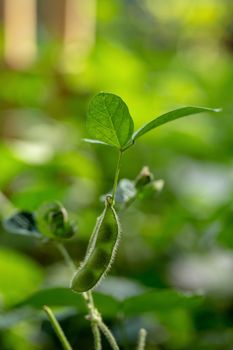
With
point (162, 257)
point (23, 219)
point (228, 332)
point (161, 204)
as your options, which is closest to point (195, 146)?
point (161, 204)

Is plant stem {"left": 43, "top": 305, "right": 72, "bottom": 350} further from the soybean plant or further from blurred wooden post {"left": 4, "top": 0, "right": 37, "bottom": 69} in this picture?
blurred wooden post {"left": 4, "top": 0, "right": 37, "bottom": 69}

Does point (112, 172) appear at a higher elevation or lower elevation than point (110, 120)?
lower

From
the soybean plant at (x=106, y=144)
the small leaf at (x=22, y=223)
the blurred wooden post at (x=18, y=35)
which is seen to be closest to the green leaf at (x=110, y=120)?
the soybean plant at (x=106, y=144)

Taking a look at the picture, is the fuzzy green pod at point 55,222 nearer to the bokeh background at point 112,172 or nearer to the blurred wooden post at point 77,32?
the bokeh background at point 112,172

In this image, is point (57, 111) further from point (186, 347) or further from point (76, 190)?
point (186, 347)

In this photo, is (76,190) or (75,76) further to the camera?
(75,76)

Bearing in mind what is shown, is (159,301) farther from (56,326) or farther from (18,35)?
(18,35)

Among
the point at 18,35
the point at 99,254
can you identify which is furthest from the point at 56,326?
the point at 18,35
